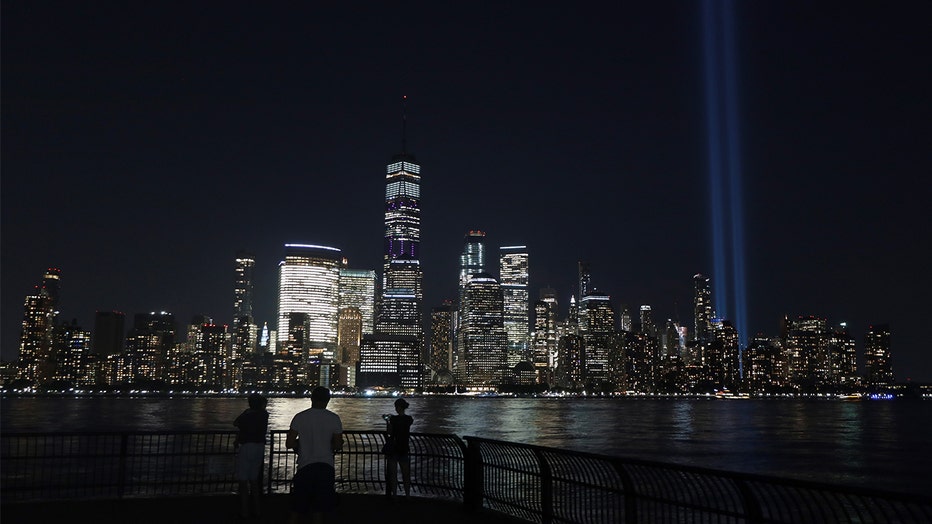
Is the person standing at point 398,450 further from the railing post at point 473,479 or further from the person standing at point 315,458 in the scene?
the person standing at point 315,458

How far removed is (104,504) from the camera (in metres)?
15.0

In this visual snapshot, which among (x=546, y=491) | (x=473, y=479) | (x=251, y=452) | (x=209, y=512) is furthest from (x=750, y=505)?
(x=209, y=512)

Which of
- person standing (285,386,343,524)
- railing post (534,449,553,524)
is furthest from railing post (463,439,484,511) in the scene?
person standing (285,386,343,524)

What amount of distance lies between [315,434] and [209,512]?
214 inches

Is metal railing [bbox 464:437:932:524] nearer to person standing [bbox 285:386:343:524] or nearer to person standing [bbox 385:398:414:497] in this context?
person standing [bbox 385:398:414:497]

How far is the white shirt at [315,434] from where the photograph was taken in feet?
33.6

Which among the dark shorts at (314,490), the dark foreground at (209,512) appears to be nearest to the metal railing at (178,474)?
the dark foreground at (209,512)

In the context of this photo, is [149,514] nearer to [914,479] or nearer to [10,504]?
[10,504]

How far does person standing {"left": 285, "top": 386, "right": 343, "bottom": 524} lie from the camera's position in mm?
10008

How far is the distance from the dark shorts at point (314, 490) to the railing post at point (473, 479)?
4821mm

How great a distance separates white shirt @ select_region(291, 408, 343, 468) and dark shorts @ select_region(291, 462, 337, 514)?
0.33ft

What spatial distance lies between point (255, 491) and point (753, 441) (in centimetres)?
7280

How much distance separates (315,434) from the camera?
10336mm

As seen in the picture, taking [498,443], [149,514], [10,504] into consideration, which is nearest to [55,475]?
[10,504]
